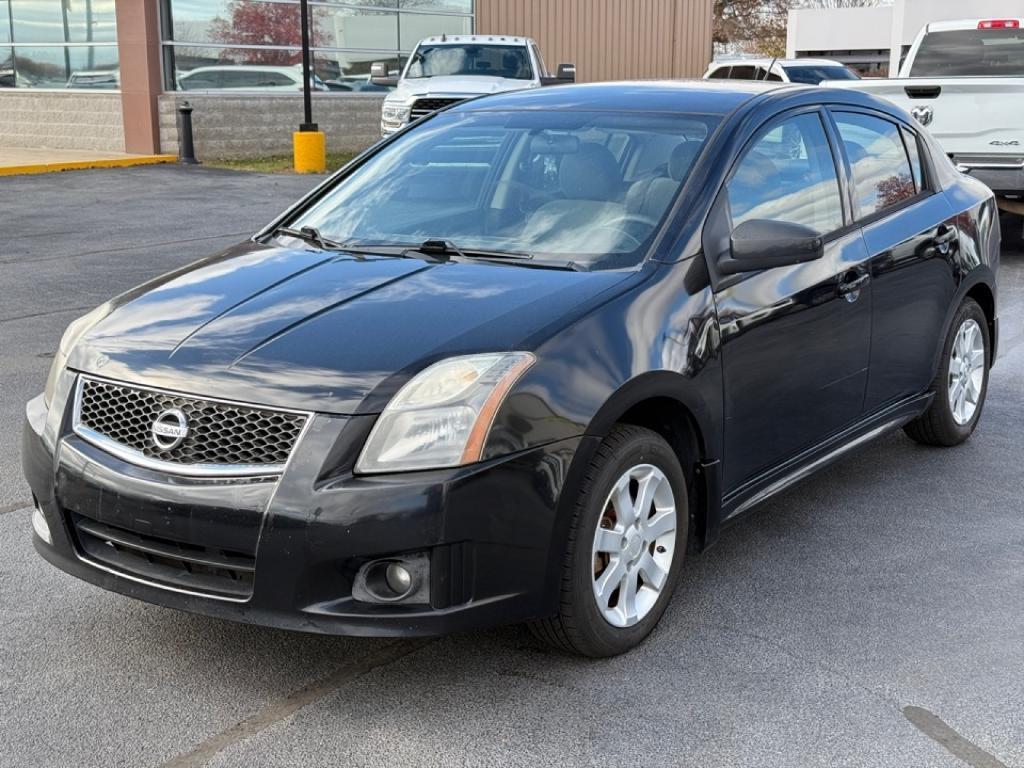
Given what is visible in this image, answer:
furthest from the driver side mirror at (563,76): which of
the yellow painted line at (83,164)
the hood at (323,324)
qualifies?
the hood at (323,324)

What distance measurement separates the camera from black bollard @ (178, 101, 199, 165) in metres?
21.1

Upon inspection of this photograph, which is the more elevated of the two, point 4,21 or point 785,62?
point 4,21

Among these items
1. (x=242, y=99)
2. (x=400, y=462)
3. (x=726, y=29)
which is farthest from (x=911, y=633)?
(x=726, y=29)

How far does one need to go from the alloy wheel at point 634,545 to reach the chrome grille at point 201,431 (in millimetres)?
913

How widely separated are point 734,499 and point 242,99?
788 inches

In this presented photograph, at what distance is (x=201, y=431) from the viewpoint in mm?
3293

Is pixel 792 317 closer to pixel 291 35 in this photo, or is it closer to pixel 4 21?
pixel 291 35

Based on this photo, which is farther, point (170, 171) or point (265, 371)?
point (170, 171)

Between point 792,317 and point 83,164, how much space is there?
1817cm

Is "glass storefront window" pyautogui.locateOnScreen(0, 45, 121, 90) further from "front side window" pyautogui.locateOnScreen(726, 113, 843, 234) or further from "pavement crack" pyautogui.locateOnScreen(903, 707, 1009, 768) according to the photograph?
"pavement crack" pyautogui.locateOnScreen(903, 707, 1009, 768)

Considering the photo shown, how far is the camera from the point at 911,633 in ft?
12.8

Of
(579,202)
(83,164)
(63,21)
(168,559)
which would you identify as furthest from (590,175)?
(63,21)

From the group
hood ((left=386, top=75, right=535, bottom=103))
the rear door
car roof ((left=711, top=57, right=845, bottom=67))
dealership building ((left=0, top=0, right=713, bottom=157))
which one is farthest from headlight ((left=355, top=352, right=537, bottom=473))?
dealership building ((left=0, top=0, right=713, bottom=157))

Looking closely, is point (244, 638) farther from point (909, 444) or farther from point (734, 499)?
point (909, 444)
